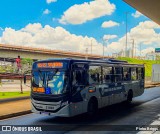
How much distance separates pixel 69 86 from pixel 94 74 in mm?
2482

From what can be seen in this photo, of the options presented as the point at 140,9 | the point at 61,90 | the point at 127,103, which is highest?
the point at 140,9

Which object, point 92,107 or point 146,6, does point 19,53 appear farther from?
point 92,107

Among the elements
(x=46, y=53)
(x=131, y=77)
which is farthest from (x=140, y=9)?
(x=46, y=53)

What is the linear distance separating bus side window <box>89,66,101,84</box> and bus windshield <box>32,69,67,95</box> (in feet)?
6.55

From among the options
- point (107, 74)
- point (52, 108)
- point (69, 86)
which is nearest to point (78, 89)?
point (69, 86)

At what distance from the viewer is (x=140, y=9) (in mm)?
21672

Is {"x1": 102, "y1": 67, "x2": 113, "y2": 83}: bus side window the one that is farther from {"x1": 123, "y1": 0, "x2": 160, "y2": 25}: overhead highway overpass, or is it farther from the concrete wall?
the concrete wall

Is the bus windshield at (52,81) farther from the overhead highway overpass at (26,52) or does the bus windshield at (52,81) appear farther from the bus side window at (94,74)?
the overhead highway overpass at (26,52)

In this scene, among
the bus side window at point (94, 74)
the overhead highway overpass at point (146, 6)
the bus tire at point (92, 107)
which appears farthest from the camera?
the overhead highway overpass at point (146, 6)

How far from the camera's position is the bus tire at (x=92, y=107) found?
13.8 metres

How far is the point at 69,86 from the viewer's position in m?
12.2

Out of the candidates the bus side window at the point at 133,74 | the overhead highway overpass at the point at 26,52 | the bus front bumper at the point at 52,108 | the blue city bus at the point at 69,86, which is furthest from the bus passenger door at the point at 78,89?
the overhead highway overpass at the point at 26,52

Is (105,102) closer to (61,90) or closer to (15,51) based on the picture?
(61,90)

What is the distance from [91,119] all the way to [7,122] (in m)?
3.84
